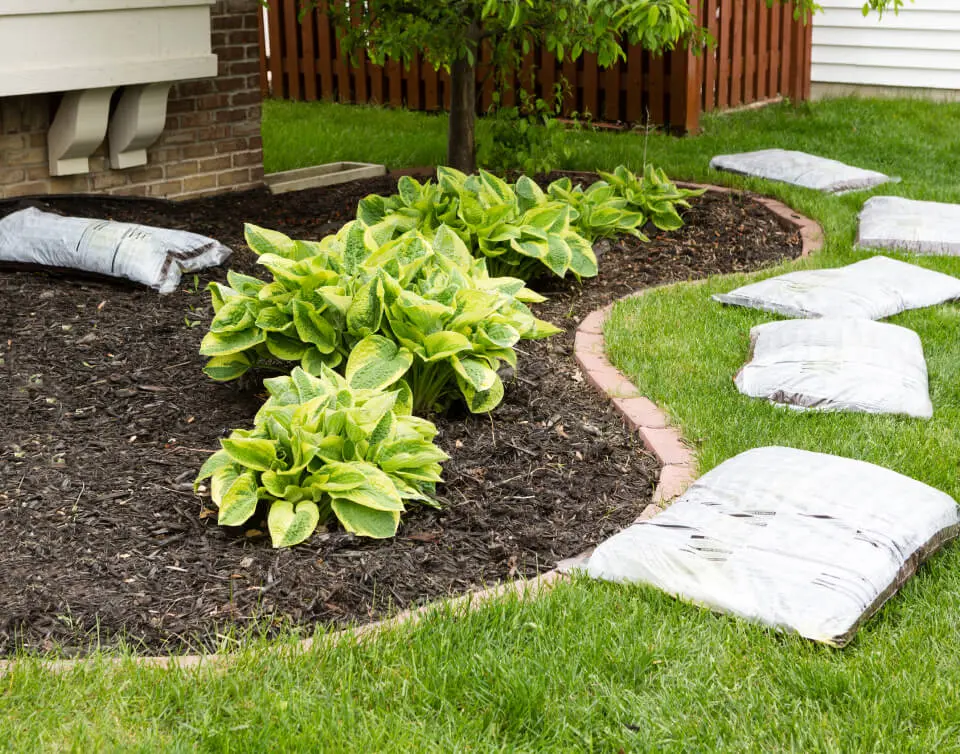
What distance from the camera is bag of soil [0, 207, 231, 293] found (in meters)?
4.93

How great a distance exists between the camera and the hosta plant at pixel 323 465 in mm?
2994

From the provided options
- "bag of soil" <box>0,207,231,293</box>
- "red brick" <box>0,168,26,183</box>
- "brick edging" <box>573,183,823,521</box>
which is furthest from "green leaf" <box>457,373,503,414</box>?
"red brick" <box>0,168,26,183</box>

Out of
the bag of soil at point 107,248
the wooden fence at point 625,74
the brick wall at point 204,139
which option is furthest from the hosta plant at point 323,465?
the wooden fence at point 625,74

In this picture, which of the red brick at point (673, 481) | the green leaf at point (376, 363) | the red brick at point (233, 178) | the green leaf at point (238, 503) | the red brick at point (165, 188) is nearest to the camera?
the green leaf at point (238, 503)

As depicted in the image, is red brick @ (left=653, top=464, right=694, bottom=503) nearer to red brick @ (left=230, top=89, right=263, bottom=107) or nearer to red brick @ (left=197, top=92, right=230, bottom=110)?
Result: red brick @ (left=197, top=92, right=230, bottom=110)

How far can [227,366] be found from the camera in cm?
386

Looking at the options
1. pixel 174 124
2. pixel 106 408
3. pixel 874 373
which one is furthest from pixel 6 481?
pixel 174 124

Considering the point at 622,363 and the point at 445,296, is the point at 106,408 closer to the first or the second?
the point at 445,296

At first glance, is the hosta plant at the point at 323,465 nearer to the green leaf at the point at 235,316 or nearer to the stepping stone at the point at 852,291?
the green leaf at the point at 235,316

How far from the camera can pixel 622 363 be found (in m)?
4.20

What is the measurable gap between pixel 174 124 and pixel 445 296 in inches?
136

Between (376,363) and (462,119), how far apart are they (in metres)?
3.64

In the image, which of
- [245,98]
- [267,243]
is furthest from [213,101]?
[267,243]

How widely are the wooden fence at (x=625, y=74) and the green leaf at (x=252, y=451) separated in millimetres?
5927
